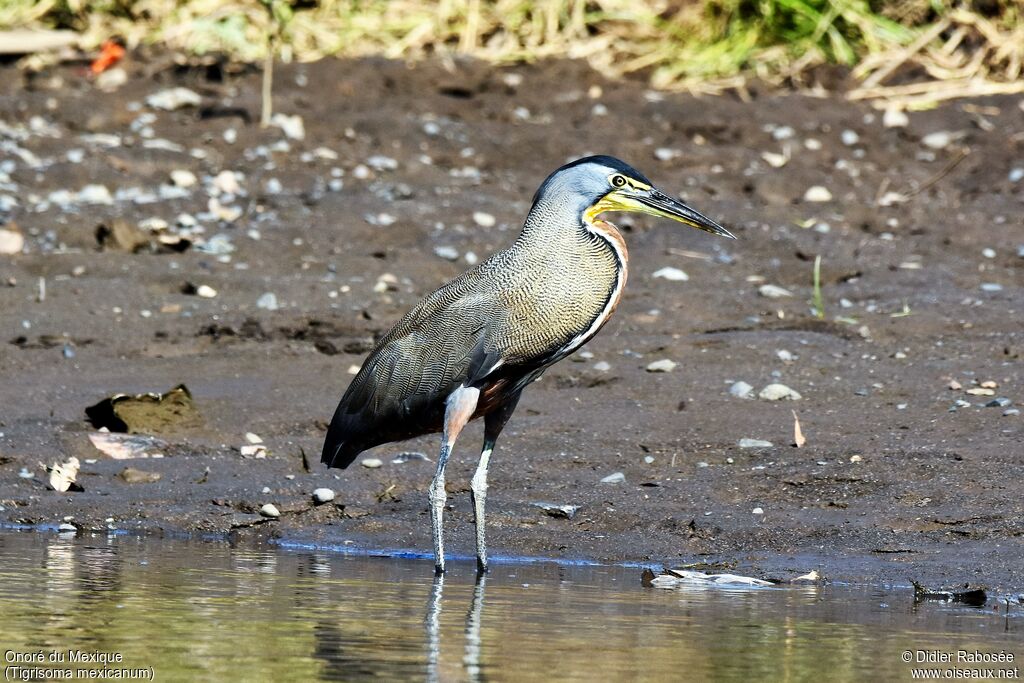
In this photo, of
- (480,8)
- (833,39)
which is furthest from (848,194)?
(480,8)

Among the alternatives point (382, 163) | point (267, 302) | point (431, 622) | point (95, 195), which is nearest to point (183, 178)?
point (95, 195)

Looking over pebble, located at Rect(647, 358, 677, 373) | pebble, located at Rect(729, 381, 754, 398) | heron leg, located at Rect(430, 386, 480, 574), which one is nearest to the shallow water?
heron leg, located at Rect(430, 386, 480, 574)

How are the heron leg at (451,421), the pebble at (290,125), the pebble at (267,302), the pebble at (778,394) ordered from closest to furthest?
the heron leg at (451,421) < the pebble at (778,394) < the pebble at (267,302) < the pebble at (290,125)

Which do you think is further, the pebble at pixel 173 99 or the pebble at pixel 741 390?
the pebble at pixel 173 99

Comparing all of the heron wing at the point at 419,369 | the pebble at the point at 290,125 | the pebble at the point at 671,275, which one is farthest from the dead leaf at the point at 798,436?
the pebble at the point at 290,125

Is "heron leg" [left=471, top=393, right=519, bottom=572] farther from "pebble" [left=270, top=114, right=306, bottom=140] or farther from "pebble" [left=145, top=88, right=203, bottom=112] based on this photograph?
"pebble" [left=145, top=88, right=203, bottom=112]

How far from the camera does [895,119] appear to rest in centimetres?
1303

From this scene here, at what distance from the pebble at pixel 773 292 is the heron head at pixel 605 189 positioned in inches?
143

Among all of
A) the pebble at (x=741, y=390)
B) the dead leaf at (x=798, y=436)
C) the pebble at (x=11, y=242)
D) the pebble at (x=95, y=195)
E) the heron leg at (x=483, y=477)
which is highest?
the heron leg at (x=483, y=477)

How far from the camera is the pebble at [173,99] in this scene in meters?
13.3

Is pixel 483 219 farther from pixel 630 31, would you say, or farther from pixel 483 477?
pixel 483 477

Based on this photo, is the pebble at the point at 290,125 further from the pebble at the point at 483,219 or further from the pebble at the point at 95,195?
the pebble at the point at 483,219

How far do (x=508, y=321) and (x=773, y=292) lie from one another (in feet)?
13.6

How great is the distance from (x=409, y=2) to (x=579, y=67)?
1969 mm
